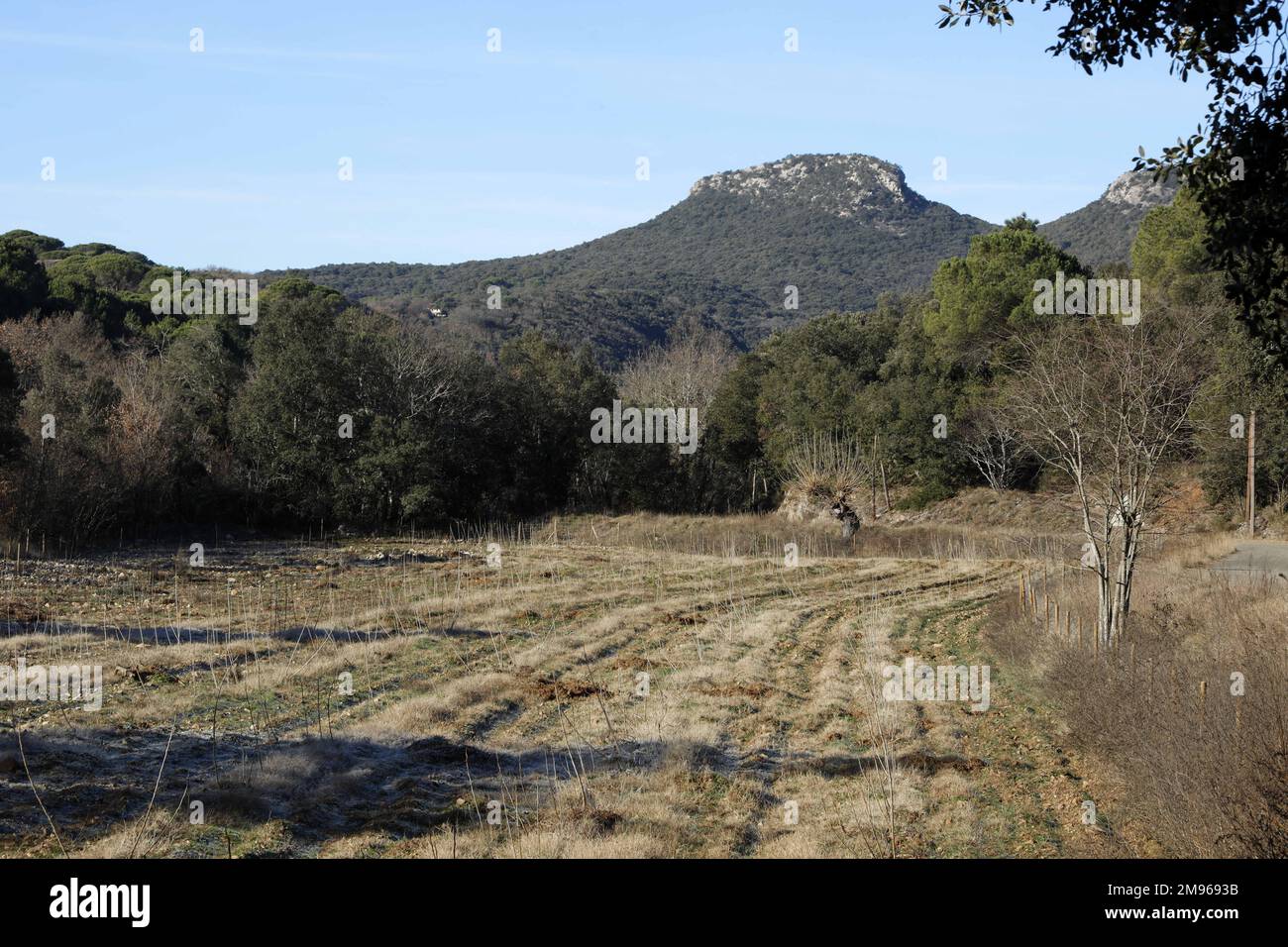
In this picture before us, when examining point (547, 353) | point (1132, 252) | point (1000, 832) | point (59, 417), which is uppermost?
point (1132, 252)

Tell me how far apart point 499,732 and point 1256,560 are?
57.5 feet

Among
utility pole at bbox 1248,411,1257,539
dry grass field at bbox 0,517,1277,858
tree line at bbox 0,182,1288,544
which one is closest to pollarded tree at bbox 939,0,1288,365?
dry grass field at bbox 0,517,1277,858

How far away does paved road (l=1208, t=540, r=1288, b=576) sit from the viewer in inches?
776

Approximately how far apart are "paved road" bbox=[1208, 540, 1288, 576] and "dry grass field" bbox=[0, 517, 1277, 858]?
13.6ft

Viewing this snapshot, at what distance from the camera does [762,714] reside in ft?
40.8

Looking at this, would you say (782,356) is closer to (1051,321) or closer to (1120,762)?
(1051,321)

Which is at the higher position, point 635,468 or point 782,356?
point 782,356

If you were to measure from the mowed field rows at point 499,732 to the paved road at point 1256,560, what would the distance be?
15.2 feet

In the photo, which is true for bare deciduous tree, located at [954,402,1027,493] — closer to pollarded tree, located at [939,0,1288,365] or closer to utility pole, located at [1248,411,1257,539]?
utility pole, located at [1248,411,1257,539]

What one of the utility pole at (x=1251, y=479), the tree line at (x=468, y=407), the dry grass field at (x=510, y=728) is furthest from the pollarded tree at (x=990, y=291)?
the dry grass field at (x=510, y=728)
